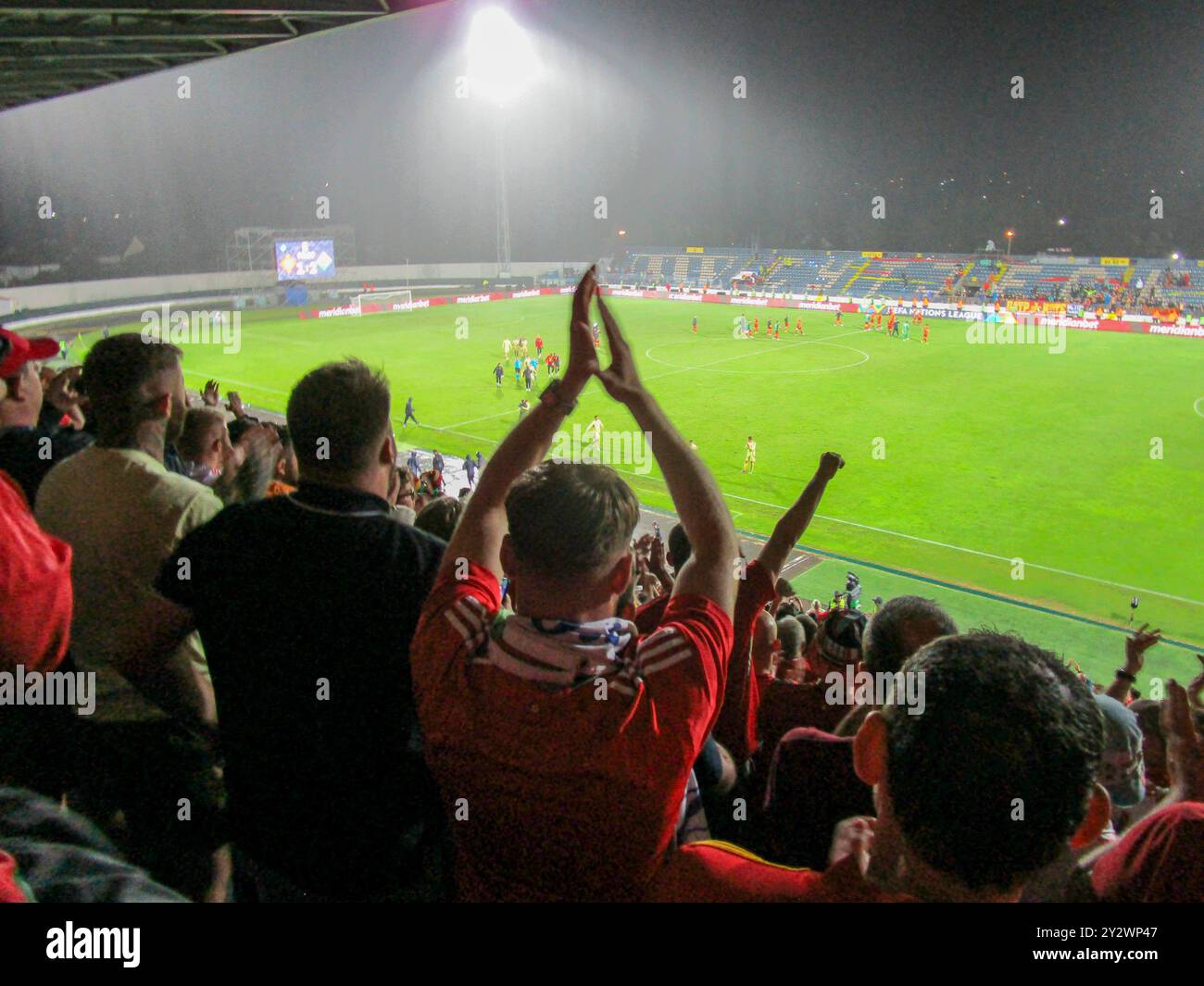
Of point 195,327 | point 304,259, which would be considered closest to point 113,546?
point 195,327

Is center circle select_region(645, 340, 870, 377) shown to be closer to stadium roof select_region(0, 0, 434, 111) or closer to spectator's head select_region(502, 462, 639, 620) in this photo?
stadium roof select_region(0, 0, 434, 111)

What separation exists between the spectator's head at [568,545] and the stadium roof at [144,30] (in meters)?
8.16

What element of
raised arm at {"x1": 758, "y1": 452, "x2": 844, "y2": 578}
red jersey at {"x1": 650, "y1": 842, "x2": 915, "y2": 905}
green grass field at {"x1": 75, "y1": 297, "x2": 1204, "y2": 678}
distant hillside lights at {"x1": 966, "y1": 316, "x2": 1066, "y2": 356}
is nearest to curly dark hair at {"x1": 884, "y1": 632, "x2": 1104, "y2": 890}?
red jersey at {"x1": 650, "y1": 842, "x2": 915, "y2": 905}

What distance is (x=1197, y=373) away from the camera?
3644cm

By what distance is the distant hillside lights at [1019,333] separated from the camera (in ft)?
149

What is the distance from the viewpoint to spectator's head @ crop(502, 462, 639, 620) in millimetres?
1854

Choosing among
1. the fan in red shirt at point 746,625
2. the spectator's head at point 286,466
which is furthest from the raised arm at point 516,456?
the spectator's head at point 286,466

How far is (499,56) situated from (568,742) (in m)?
56.4

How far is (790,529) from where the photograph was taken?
298cm

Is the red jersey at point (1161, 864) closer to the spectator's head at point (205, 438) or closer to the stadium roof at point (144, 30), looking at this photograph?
the spectator's head at point (205, 438)

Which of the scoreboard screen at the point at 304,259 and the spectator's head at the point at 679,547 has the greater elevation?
the scoreboard screen at the point at 304,259
